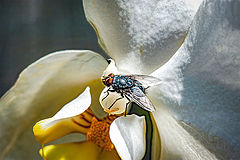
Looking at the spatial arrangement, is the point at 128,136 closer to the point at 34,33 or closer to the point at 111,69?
the point at 111,69

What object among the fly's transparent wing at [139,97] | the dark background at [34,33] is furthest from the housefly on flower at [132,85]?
the dark background at [34,33]

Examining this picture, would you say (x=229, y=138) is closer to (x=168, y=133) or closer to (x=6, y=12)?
(x=168, y=133)

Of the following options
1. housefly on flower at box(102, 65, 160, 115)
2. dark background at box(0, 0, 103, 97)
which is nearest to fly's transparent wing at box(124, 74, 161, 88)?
housefly on flower at box(102, 65, 160, 115)

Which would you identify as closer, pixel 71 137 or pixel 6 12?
pixel 71 137

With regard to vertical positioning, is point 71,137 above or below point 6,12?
below

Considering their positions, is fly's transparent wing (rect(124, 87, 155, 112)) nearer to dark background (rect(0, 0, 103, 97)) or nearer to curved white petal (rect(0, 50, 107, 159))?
curved white petal (rect(0, 50, 107, 159))

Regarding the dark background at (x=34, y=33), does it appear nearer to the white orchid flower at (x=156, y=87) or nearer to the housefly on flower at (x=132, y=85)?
the white orchid flower at (x=156, y=87)

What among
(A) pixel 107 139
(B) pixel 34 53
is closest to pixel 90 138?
(A) pixel 107 139
